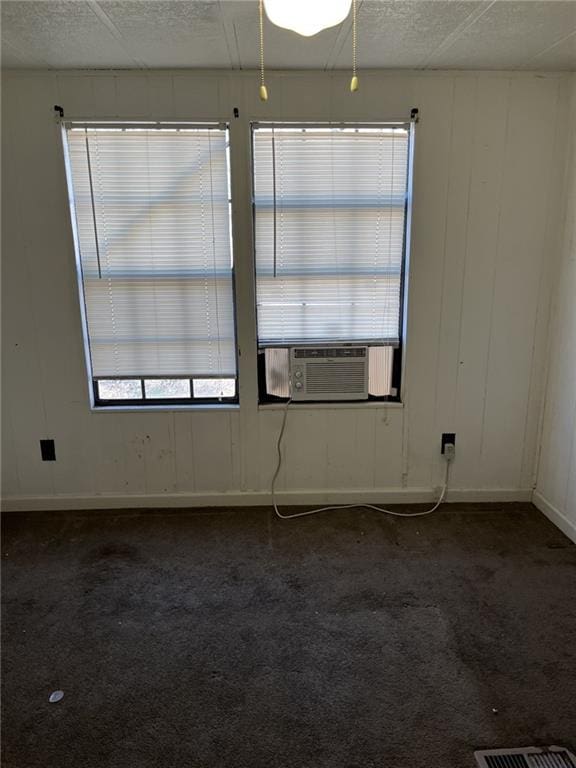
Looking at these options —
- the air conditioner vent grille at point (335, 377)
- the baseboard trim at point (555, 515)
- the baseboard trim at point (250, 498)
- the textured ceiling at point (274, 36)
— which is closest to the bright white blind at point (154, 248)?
the textured ceiling at point (274, 36)

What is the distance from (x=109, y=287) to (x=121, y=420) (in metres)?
0.79

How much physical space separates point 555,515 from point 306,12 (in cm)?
276

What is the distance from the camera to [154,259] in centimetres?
271

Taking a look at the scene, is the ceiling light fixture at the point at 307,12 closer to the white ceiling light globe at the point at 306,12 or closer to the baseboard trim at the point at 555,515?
the white ceiling light globe at the point at 306,12

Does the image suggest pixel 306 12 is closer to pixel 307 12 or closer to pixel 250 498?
pixel 307 12

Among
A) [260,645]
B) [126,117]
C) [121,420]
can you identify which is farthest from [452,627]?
[126,117]

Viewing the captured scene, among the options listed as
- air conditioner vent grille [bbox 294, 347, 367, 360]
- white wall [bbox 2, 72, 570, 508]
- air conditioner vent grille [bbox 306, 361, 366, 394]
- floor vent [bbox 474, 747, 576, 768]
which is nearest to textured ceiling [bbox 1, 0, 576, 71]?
white wall [bbox 2, 72, 570, 508]

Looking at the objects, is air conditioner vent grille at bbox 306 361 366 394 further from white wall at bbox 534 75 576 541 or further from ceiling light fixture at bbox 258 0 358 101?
ceiling light fixture at bbox 258 0 358 101

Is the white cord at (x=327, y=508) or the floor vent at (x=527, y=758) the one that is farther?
the white cord at (x=327, y=508)

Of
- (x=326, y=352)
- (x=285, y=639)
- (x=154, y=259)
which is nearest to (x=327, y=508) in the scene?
(x=326, y=352)

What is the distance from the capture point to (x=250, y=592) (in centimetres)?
224

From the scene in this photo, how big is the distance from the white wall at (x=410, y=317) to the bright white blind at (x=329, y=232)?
101 millimetres

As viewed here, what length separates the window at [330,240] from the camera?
2.60m

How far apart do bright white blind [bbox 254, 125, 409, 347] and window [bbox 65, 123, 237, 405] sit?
23 cm
